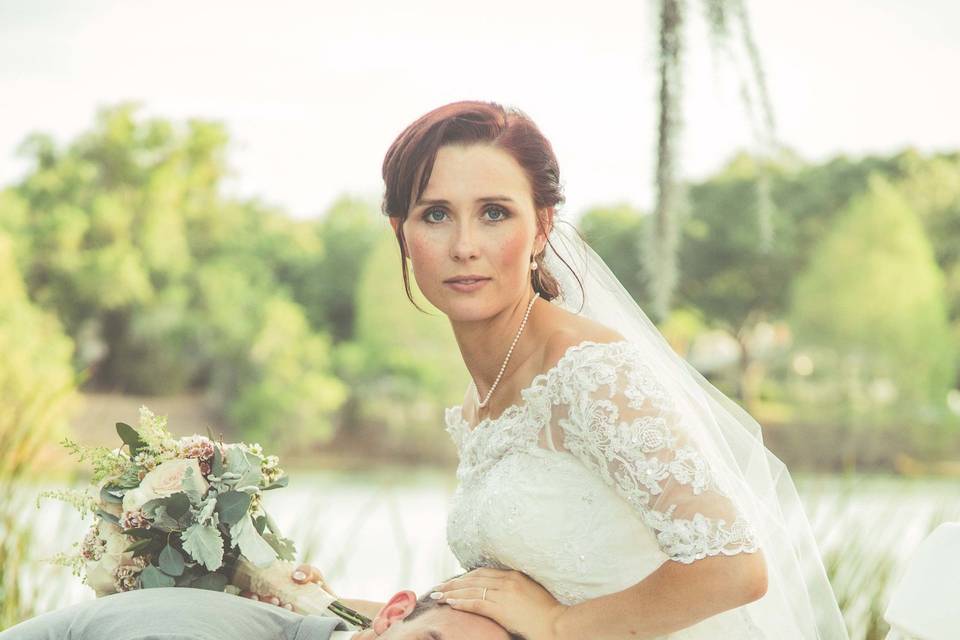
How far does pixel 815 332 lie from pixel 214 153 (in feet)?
55.0

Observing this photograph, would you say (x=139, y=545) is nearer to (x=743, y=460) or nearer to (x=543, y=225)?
(x=543, y=225)

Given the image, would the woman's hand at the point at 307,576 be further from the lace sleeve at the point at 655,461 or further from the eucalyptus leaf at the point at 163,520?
the lace sleeve at the point at 655,461

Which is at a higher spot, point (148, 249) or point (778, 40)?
point (778, 40)

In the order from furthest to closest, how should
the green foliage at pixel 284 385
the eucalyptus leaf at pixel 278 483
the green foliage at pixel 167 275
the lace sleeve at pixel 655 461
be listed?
1. the green foliage at pixel 167 275
2. the green foliage at pixel 284 385
3. the eucalyptus leaf at pixel 278 483
4. the lace sleeve at pixel 655 461

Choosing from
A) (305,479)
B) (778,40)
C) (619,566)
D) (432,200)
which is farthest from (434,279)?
(778,40)

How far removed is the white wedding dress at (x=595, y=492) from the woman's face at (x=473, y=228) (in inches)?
7.9

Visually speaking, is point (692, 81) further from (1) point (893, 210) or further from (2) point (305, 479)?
(1) point (893, 210)

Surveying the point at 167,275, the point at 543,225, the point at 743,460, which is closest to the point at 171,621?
the point at 543,225

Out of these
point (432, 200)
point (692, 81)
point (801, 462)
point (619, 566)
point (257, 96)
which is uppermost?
point (257, 96)

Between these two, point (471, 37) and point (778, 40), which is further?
point (471, 37)

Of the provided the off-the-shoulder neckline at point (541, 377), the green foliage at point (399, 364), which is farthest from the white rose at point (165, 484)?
the green foliage at point (399, 364)

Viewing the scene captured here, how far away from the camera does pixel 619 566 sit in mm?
1846

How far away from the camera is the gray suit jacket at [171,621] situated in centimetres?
167

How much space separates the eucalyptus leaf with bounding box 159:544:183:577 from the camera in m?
1.96
